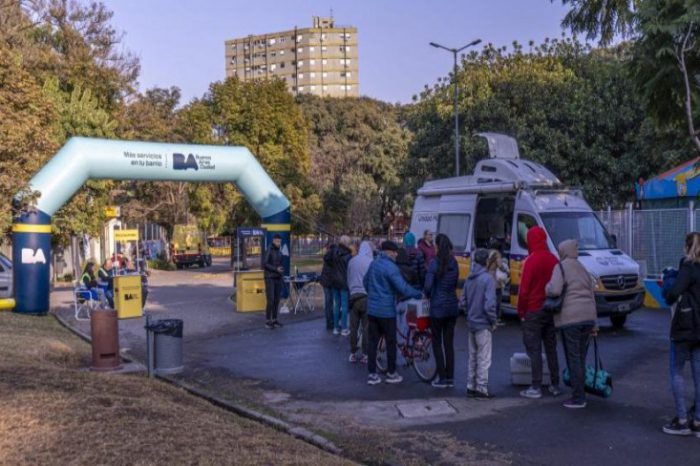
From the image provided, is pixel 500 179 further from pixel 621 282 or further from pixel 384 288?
pixel 384 288

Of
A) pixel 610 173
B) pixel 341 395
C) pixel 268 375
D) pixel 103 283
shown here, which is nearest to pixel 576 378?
pixel 341 395

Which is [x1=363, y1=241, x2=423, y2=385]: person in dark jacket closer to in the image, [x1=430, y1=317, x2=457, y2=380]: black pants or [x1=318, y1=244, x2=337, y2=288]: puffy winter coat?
[x1=430, y1=317, x2=457, y2=380]: black pants

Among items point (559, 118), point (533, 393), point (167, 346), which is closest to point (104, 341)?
point (167, 346)

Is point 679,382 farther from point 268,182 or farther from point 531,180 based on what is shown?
point 268,182

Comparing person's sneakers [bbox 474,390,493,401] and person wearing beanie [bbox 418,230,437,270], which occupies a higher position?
person wearing beanie [bbox 418,230,437,270]

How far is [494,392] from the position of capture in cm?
985

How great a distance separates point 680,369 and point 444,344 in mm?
3154

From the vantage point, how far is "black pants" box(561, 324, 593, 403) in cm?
878

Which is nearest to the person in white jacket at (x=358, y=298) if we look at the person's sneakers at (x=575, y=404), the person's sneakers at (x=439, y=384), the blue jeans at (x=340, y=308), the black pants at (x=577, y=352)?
the person's sneakers at (x=439, y=384)

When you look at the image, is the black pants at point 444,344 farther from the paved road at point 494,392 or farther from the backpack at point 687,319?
the backpack at point 687,319

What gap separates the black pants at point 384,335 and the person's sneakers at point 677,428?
369 cm

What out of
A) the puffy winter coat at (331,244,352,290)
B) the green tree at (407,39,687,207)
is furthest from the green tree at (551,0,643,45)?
the green tree at (407,39,687,207)

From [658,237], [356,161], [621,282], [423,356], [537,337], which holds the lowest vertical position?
[423,356]

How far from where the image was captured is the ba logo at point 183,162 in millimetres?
20878
